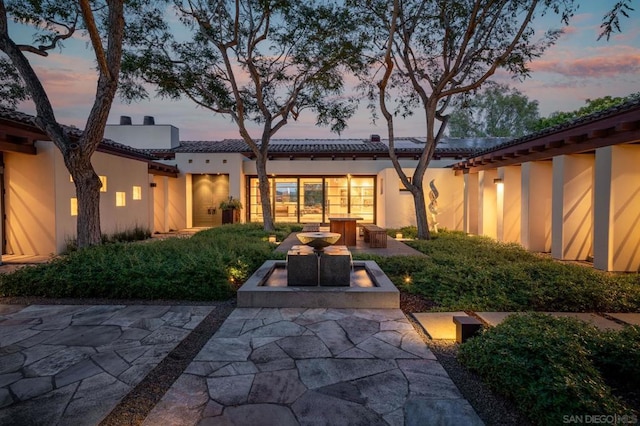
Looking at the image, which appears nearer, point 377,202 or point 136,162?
point 136,162

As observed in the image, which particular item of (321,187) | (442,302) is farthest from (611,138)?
(321,187)

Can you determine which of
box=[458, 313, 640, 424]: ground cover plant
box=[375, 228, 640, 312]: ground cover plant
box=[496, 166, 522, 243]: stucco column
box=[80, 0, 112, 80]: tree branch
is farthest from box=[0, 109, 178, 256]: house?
box=[496, 166, 522, 243]: stucco column

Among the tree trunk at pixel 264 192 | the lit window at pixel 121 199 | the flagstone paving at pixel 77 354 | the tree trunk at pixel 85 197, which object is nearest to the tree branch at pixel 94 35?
the tree trunk at pixel 85 197

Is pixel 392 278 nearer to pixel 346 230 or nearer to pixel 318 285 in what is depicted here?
pixel 318 285

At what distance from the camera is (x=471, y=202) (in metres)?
13.8

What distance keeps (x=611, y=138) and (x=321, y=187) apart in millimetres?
11560

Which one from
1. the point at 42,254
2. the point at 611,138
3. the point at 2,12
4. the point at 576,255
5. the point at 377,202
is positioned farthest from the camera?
the point at 377,202

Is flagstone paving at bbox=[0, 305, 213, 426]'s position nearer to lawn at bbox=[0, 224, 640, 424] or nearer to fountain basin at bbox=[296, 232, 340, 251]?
lawn at bbox=[0, 224, 640, 424]

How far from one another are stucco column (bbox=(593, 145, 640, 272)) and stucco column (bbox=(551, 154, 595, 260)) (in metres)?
1.20

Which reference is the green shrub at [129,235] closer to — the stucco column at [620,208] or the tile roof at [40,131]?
the tile roof at [40,131]

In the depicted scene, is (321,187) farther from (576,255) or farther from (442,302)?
(442,302)

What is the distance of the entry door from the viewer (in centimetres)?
1734

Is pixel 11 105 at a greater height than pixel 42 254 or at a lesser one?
greater

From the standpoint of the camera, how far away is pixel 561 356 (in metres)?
2.58
